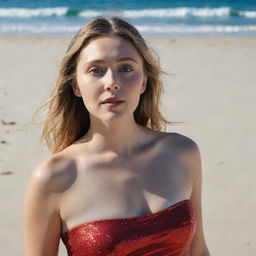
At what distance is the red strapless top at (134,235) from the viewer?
2.45 meters

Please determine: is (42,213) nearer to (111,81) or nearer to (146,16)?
(111,81)

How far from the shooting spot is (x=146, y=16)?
45.5 feet

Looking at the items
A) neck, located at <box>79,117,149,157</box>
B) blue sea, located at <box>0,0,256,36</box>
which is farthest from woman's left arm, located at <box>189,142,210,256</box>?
blue sea, located at <box>0,0,256,36</box>

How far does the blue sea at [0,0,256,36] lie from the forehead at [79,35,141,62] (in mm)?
8316

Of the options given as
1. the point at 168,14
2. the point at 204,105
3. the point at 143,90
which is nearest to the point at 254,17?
the point at 168,14

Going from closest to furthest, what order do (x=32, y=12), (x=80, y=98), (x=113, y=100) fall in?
(x=113, y=100) → (x=80, y=98) → (x=32, y=12)

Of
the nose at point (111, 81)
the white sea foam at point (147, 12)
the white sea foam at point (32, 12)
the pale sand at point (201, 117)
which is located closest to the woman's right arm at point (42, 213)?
the nose at point (111, 81)

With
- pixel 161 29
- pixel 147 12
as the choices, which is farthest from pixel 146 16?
pixel 161 29

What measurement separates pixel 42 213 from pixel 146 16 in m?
11.7

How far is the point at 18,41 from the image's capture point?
31.5 ft

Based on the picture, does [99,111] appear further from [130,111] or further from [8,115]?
[8,115]

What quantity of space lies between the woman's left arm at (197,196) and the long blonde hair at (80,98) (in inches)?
10.1

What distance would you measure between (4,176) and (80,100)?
276 cm

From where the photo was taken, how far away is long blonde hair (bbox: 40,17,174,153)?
2562 mm
